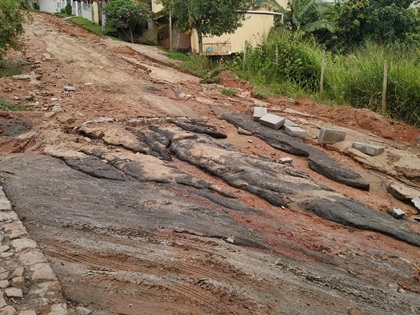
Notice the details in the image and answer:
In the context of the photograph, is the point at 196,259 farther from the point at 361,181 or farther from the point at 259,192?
Answer: the point at 361,181

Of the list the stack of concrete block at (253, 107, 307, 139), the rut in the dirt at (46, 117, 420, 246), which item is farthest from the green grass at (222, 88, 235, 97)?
the rut in the dirt at (46, 117, 420, 246)

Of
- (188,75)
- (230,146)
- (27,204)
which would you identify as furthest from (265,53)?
(27,204)

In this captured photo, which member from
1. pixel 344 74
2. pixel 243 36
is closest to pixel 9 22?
pixel 344 74

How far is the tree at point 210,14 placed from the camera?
551 inches

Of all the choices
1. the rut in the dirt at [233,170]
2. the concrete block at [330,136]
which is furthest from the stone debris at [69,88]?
the concrete block at [330,136]

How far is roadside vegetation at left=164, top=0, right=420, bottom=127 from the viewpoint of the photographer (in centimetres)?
1059

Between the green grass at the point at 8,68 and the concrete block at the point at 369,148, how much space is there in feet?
28.3

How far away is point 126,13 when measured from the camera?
19.5 metres

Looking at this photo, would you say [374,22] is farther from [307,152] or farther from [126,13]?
[307,152]

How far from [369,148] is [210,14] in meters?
8.56

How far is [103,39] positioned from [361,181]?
612 inches

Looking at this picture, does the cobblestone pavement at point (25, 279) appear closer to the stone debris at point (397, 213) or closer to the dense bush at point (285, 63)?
the stone debris at point (397, 213)

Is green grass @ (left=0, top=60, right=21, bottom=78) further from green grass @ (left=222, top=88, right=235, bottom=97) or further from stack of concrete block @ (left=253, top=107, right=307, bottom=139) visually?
stack of concrete block @ (left=253, top=107, right=307, bottom=139)

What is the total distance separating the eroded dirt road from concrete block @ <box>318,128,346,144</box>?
20 centimetres
